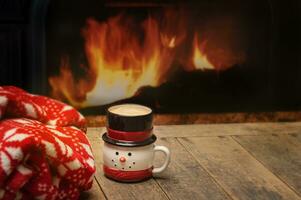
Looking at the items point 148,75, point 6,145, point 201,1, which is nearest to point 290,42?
point 201,1

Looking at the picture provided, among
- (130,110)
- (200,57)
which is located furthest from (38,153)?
(200,57)

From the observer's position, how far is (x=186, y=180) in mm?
1560

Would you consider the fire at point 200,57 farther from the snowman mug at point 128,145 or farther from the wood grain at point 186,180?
the snowman mug at point 128,145

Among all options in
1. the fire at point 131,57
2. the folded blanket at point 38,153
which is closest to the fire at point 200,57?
the fire at point 131,57

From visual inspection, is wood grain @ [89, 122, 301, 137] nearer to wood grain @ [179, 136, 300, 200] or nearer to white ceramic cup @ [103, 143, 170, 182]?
wood grain @ [179, 136, 300, 200]

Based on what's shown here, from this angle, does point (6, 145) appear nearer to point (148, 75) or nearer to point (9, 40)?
point (9, 40)

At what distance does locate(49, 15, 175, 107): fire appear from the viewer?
6.38ft

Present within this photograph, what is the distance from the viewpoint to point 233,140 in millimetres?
1871

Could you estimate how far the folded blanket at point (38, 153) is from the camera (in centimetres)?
127

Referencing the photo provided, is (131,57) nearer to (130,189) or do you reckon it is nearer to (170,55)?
(170,55)

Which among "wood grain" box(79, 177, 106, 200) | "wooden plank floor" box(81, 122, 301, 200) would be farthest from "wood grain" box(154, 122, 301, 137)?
"wood grain" box(79, 177, 106, 200)

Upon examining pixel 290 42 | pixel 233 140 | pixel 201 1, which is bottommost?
pixel 233 140

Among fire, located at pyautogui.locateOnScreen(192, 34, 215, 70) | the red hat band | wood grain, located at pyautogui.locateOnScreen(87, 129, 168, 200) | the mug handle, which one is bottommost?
wood grain, located at pyautogui.locateOnScreen(87, 129, 168, 200)

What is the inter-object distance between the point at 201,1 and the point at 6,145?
3.02 feet
